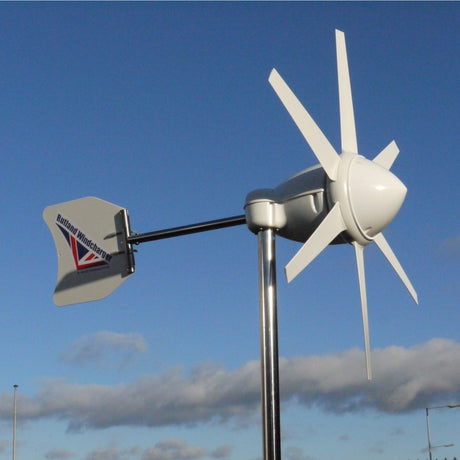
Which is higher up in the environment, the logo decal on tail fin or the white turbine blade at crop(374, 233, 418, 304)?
the logo decal on tail fin

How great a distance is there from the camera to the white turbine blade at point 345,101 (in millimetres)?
16938

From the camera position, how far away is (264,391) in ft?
49.1

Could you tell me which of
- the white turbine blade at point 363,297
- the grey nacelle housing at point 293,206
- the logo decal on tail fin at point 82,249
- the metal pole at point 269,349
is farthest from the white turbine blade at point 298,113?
the logo decal on tail fin at point 82,249

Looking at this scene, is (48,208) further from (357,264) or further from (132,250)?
(357,264)

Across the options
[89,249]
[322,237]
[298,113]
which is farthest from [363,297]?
[89,249]

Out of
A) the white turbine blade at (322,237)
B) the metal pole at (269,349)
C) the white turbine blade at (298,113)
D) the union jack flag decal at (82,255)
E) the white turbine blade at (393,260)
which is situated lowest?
the metal pole at (269,349)

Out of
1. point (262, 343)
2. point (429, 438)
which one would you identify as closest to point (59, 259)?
point (262, 343)

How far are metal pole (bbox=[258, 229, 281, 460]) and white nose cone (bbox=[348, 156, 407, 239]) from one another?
1.67 metres

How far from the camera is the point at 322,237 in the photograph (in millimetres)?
14945

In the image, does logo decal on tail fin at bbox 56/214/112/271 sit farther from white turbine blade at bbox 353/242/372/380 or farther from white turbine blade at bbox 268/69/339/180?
white turbine blade at bbox 353/242/372/380

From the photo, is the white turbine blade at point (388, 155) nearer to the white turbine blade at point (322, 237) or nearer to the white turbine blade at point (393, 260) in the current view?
the white turbine blade at point (393, 260)

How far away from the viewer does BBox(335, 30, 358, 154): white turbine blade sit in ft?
55.6

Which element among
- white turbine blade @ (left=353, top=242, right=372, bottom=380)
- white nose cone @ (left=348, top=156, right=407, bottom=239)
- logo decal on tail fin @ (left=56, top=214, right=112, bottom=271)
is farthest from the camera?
logo decal on tail fin @ (left=56, top=214, right=112, bottom=271)

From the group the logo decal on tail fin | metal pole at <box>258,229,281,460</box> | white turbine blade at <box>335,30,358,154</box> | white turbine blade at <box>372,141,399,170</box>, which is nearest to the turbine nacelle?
white turbine blade at <box>335,30,358,154</box>
